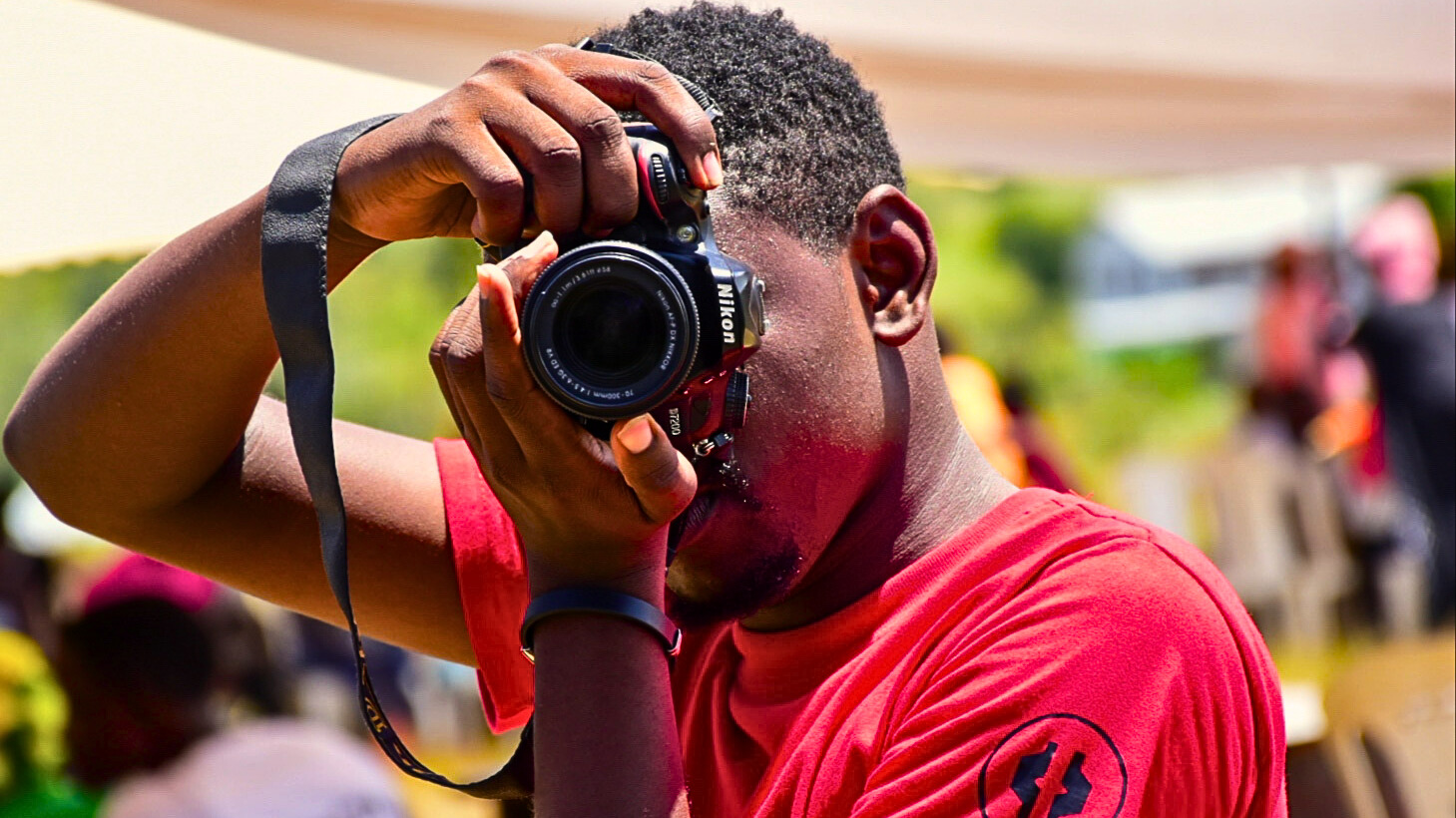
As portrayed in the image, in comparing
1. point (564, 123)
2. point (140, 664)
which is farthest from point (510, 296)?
point (140, 664)

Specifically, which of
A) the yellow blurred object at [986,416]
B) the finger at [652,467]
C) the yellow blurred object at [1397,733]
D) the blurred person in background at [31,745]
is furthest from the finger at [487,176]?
the yellow blurred object at [986,416]

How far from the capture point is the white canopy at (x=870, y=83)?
95.9 inches

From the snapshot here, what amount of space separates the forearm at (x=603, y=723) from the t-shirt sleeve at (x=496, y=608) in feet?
1.60

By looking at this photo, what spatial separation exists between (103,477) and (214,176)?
2.41 ft

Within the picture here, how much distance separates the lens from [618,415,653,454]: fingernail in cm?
141

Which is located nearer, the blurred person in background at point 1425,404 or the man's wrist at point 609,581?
the man's wrist at point 609,581

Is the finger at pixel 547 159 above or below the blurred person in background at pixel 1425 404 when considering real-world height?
above

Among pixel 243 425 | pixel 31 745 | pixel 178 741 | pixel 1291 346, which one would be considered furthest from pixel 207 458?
pixel 1291 346

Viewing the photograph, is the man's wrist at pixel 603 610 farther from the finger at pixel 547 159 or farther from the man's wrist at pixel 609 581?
the finger at pixel 547 159

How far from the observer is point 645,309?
4.73 ft

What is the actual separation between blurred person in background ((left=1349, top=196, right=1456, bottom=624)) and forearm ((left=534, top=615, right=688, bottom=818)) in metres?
5.53

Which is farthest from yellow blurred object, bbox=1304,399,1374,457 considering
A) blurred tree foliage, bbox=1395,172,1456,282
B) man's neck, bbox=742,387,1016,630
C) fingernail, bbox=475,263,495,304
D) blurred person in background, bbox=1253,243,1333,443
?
fingernail, bbox=475,263,495,304

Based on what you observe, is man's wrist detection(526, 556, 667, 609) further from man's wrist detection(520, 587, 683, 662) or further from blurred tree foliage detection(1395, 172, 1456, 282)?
blurred tree foliage detection(1395, 172, 1456, 282)

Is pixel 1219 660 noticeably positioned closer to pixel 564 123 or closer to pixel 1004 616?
pixel 1004 616
